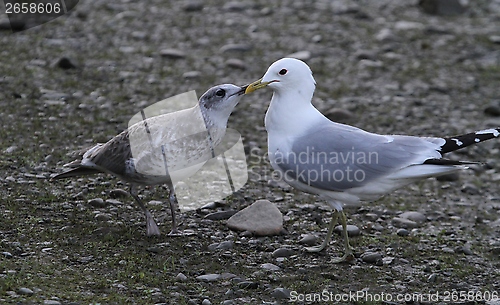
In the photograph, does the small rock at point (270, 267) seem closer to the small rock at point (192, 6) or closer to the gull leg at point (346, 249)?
the gull leg at point (346, 249)

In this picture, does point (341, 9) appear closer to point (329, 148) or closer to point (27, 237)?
point (329, 148)

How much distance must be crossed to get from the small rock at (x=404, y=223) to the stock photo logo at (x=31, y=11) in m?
5.91

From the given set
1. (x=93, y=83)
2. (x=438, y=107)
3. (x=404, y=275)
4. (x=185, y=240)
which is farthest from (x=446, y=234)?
(x=93, y=83)

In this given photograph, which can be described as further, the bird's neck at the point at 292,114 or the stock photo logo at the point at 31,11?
the stock photo logo at the point at 31,11

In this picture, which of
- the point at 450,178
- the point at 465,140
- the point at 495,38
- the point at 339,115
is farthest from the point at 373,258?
the point at 495,38

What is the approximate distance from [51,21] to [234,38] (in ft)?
8.26

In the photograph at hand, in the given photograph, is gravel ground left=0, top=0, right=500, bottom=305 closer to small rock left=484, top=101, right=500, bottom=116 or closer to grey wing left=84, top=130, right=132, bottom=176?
small rock left=484, top=101, right=500, bottom=116

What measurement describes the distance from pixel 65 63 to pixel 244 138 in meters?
2.59

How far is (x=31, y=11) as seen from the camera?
10102 mm

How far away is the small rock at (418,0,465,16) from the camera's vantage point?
11.4m

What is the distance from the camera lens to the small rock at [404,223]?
607 centimetres

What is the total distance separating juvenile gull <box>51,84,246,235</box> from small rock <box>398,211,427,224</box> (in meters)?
1.85

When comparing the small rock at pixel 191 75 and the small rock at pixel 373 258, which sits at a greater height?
the small rock at pixel 373 258

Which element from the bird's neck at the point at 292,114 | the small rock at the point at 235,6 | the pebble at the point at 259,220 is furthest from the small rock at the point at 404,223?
the small rock at the point at 235,6
